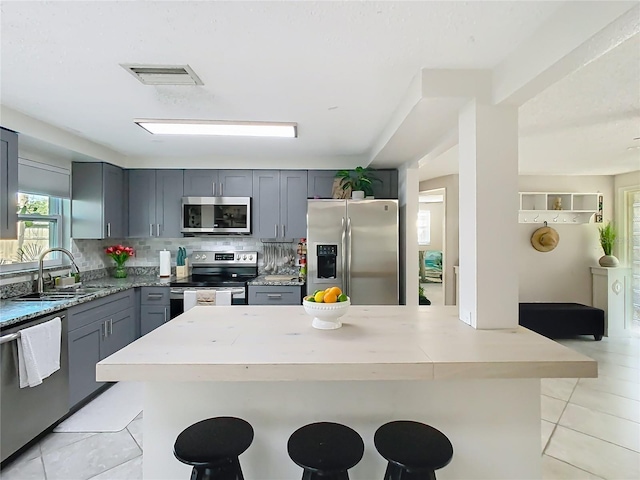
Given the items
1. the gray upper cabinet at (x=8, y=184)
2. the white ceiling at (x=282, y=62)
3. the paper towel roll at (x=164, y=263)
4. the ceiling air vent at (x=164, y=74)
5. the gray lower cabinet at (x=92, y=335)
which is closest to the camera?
the white ceiling at (x=282, y=62)

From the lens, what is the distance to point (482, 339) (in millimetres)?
1578

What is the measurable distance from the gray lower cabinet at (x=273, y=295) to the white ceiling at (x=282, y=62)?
159 centimetres

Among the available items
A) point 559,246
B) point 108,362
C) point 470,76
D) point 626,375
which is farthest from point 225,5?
point 559,246

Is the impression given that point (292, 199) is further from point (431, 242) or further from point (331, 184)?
point (431, 242)

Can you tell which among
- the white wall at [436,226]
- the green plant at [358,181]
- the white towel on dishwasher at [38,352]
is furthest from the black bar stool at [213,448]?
the white wall at [436,226]

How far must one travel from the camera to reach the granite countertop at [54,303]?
2.15 metres

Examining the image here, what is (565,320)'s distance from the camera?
177 inches

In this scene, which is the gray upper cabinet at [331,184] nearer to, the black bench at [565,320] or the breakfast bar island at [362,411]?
the black bench at [565,320]

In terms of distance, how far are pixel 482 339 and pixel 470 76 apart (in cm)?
135

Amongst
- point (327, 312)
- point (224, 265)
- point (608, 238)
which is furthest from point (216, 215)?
point (608, 238)

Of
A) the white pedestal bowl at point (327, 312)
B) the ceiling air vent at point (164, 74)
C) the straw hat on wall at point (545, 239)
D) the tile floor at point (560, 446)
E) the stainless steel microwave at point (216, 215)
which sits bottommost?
the tile floor at point (560, 446)

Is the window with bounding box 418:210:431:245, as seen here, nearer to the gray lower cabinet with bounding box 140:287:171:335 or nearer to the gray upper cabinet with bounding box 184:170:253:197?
the gray upper cabinet with bounding box 184:170:253:197

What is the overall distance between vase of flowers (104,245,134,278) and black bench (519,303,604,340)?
16.5 ft

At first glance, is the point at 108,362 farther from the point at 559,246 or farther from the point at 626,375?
the point at 559,246
